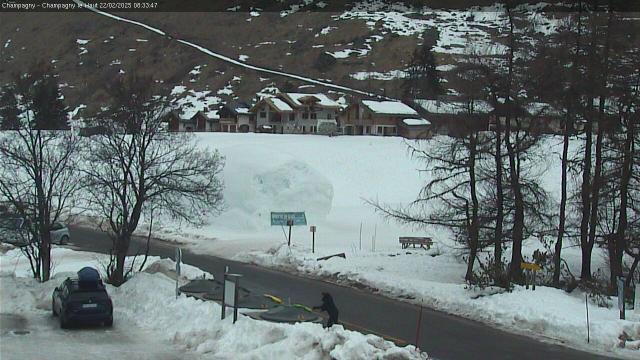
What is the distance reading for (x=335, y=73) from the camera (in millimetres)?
157500

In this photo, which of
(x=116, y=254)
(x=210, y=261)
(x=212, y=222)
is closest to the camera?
(x=116, y=254)

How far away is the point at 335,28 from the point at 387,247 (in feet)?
530

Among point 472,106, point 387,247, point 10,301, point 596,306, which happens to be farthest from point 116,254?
point 387,247

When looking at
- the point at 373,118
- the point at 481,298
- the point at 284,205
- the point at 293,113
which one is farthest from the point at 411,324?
the point at 293,113

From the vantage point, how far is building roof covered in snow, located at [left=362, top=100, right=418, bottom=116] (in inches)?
3930

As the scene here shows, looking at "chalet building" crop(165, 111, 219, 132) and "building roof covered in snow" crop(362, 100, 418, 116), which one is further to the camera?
"chalet building" crop(165, 111, 219, 132)

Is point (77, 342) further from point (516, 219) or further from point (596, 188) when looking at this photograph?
point (596, 188)

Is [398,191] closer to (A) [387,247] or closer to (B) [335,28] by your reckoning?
(A) [387,247]

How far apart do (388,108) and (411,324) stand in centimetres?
8367

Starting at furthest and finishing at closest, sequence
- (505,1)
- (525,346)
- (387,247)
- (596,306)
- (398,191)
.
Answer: (398,191) → (387,247) → (505,1) → (596,306) → (525,346)

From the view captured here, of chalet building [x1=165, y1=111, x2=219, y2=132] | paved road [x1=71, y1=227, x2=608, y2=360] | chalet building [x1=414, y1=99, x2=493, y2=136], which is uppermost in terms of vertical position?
chalet building [x1=165, y1=111, x2=219, y2=132]

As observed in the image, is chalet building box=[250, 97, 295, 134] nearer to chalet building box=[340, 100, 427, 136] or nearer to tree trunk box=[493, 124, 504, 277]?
chalet building box=[340, 100, 427, 136]

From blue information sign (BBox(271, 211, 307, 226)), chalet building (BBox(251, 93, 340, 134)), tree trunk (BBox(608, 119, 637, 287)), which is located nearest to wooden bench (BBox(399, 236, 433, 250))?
blue information sign (BBox(271, 211, 307, 226))

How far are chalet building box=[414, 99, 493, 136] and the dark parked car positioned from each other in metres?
13.2
